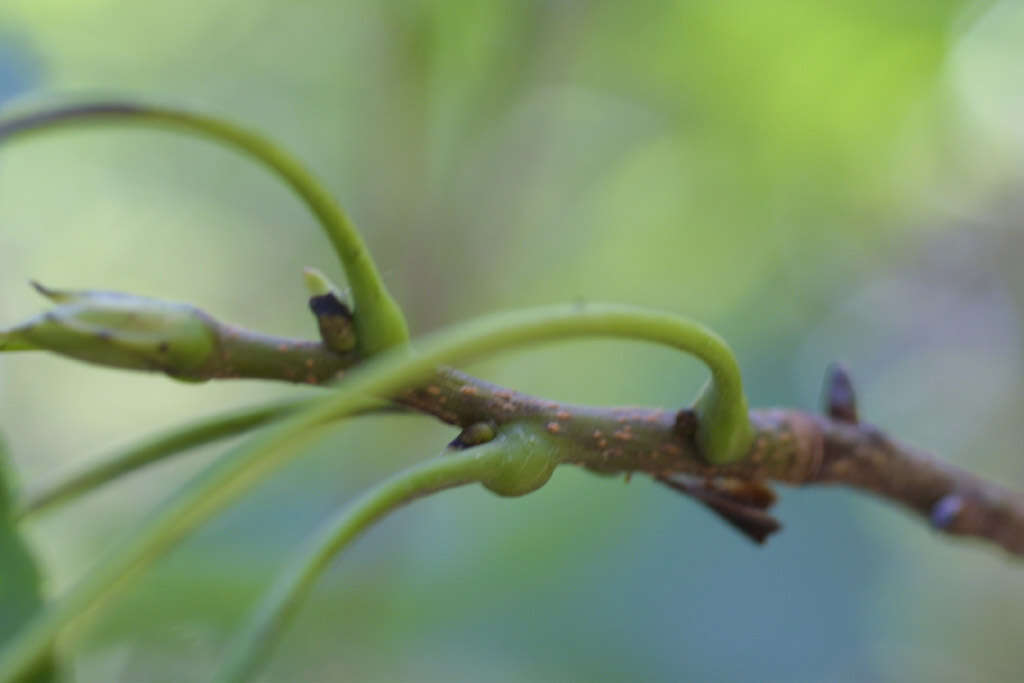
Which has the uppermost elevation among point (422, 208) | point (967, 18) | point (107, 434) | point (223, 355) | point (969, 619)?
point (967, 18)

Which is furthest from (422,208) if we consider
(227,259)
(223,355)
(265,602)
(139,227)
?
(265,602)

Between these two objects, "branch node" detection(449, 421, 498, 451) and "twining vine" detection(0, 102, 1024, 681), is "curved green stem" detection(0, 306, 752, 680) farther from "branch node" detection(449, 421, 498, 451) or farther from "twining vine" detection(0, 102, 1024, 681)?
"branch node" detection(449, 421, 498, 451)

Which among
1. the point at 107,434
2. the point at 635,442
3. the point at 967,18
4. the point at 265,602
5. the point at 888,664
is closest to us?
the point at 265,602

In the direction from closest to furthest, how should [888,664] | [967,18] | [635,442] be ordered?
1. [635,442]
2. [888,664]
3. [967,18]

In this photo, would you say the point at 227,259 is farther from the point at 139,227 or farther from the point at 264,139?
the point at 264,139

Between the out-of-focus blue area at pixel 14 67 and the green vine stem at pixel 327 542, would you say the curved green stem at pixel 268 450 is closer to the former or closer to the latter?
the green vine stem at pixel 327 542

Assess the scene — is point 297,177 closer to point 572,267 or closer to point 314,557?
point 314,557
